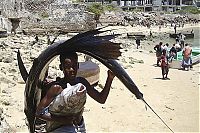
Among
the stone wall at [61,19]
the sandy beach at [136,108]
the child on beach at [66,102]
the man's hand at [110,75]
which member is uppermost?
the man's hand at [110,75]

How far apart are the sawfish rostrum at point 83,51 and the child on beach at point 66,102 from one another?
8cm

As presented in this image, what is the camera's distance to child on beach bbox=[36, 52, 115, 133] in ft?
11.3

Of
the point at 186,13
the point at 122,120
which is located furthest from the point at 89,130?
the point at 186,13

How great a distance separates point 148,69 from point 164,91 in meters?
5.80

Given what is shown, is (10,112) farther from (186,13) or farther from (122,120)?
(186,13)

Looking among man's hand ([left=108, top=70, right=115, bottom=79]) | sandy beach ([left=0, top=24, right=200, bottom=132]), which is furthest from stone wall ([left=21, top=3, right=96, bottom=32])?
man's hand ([left=108, top=70, right=115, bottom=79])

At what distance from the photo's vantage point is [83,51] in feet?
11.9

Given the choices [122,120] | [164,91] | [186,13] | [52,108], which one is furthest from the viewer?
[186,13]

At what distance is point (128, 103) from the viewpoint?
12.4 m

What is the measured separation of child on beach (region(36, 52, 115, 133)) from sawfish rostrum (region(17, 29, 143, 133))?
3.1 inches

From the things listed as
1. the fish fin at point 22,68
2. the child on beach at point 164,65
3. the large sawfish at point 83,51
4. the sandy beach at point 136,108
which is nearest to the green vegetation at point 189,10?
the child on beach at point 164,65

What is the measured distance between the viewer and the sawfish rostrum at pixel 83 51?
11.7 ft

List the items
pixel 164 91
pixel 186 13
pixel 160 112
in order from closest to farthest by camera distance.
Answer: pixel 160 112
pixel 164 91
pixel 186 13

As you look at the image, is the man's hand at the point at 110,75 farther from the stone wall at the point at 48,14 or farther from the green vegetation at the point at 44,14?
the green vegetation at the point at 44,14
